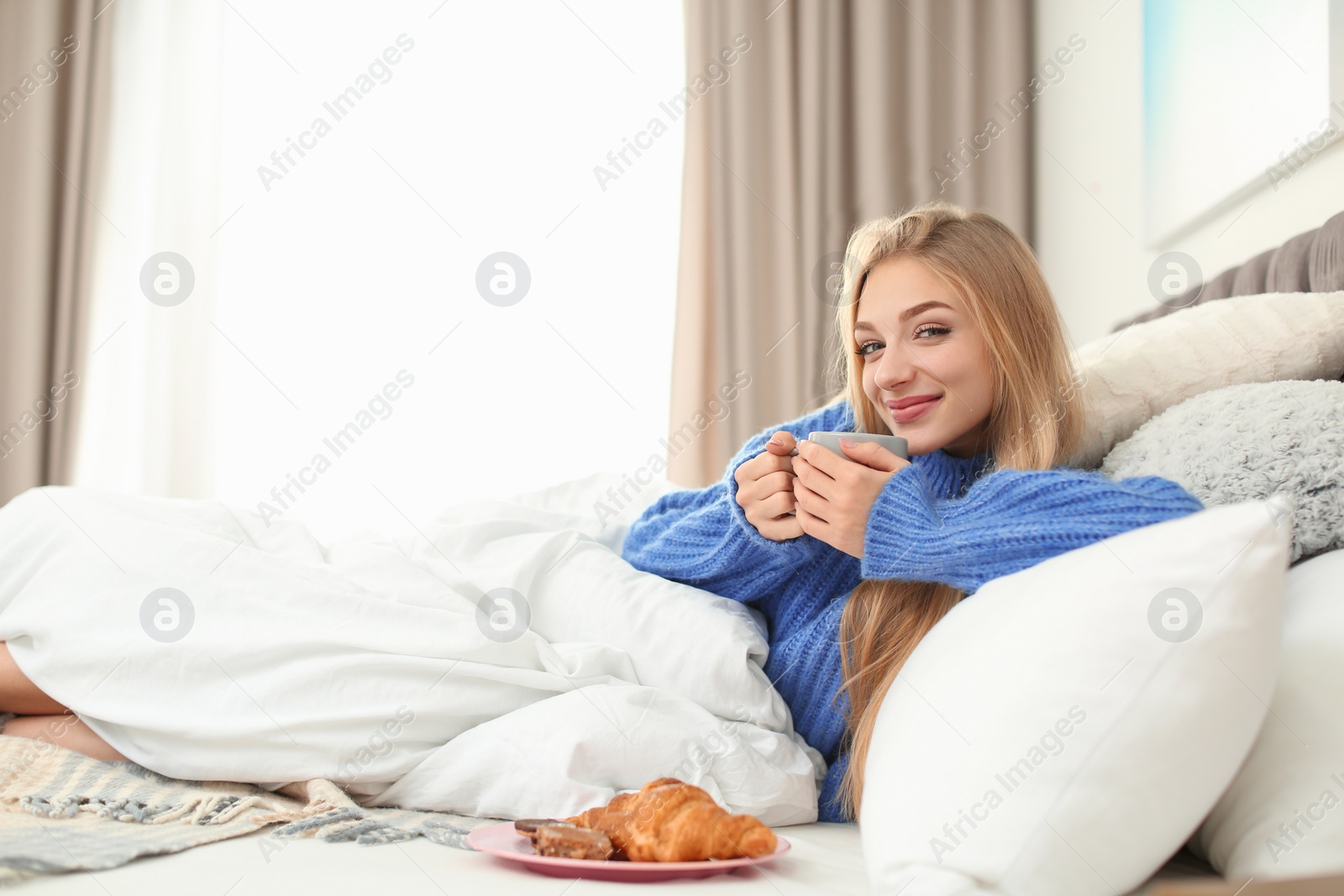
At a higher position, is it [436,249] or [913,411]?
[436,249]

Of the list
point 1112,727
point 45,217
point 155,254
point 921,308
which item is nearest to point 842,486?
point 921,308

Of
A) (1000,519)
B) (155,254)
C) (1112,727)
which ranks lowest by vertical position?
(1112,727)

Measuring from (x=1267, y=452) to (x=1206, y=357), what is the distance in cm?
28

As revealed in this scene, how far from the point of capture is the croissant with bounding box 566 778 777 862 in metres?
0.77

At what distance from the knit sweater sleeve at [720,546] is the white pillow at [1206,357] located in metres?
0.35

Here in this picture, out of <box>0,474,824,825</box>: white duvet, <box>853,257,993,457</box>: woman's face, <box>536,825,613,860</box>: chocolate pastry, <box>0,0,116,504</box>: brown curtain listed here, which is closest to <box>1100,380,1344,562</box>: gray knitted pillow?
<box>853,257,993,457</box>: woman's face

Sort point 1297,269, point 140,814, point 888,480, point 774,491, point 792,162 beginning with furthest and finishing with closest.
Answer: point 792,162
point 1297,269
point 774,491
point 888,480
point 140,814

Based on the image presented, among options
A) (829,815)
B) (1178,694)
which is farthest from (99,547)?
(1178,694)

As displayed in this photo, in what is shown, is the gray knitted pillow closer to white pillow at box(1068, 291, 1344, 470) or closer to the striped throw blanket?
white pillow at box(1068, 291, 1344, 470)

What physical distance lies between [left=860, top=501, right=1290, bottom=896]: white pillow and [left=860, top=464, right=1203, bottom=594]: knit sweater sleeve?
16 centimetres

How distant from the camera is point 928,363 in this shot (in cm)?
123

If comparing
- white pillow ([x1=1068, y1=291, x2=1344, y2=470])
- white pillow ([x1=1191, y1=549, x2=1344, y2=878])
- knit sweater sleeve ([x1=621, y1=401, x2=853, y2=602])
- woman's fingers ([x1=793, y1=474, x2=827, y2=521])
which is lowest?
white pillow ([x1=1191, y1=549, x2=1344, y2=878])

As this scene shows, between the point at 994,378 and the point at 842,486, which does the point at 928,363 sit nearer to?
the point at 994,378

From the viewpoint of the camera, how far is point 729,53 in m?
3.05
